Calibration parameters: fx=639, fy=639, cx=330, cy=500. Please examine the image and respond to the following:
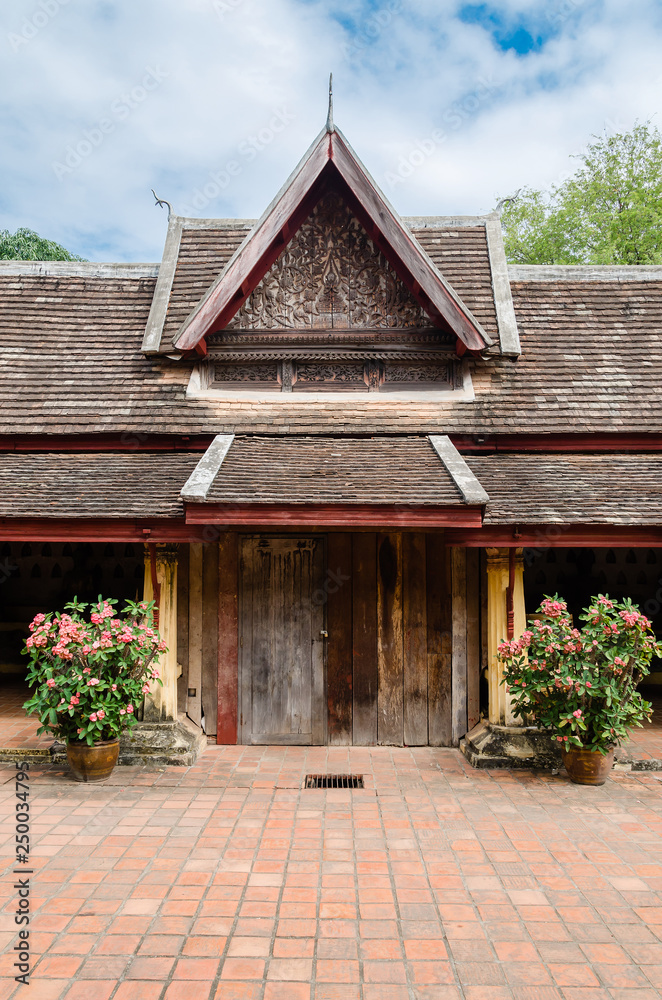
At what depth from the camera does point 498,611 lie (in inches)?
249

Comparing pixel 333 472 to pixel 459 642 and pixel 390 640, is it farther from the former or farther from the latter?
pixel 459 642

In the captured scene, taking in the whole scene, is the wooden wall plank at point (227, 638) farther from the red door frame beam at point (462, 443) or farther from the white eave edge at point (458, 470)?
A: the white eave edge at point (458, 470)

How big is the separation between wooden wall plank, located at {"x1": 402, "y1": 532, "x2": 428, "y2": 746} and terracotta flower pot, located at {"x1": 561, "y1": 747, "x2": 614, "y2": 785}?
1497mm

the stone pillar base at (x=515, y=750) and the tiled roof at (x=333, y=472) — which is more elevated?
the tiled roof at (x=333, y=472)

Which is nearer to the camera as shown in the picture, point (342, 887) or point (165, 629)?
point (342, 887)

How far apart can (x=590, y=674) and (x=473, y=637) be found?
55.8 inches

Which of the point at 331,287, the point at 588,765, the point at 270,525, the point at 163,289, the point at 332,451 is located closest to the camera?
the point at 588,765

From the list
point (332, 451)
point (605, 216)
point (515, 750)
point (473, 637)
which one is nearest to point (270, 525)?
point (332, 451)

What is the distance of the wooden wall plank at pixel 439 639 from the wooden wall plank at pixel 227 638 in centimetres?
201

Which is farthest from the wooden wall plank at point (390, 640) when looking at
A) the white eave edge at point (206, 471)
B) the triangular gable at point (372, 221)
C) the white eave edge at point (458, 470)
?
the triangular gable at point (372, 221)

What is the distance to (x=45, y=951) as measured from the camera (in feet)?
10.9

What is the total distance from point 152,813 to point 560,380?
247 inches

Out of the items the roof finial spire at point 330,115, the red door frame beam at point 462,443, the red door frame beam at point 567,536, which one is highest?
the roof finial spire at point 330,115

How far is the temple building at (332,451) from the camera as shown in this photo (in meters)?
5.98
